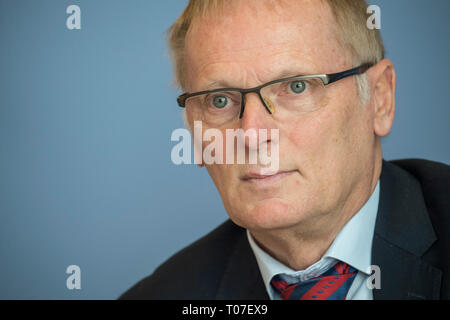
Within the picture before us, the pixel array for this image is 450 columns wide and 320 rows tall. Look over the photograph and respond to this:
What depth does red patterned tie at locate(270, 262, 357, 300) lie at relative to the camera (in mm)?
2049

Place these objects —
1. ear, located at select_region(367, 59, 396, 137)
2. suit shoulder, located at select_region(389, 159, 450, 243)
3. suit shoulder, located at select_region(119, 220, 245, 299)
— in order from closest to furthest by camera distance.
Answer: suit shoulder, located at select_region(389, 159, 450, 243), ear, located at select_region(367, 59, 396, 137), suit shoulder, located at select_region(119, 220, 245, 299)

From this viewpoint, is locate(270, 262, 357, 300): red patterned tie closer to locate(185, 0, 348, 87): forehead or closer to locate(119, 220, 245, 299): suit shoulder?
locate(119, 220, 245, 299): suit shoulder

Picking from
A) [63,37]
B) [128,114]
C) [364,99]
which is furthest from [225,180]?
[63,37]

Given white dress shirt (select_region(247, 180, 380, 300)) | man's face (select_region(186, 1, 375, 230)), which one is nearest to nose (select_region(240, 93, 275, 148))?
man's face (select_region(186, 1, 375, 230))

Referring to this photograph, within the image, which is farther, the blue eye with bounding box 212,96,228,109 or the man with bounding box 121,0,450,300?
the blue eye with bounding box 212,96,228,109

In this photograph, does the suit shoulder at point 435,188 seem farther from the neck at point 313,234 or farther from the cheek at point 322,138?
the cheek at point 322,138

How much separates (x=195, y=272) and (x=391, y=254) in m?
0.77

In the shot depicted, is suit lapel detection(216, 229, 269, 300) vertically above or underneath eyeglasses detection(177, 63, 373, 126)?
underneath

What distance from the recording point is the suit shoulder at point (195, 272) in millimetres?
2348

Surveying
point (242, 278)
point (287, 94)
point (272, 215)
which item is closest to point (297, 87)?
point (287, 94)

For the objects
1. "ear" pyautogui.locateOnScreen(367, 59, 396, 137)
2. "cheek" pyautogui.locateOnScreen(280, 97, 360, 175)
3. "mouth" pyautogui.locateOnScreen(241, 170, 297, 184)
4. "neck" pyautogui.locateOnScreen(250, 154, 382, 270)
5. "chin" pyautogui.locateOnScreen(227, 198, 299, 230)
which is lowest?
"neck" pyautogui.locateOnScreen(250, 154, 382, 270)

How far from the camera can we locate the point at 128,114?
321 cm

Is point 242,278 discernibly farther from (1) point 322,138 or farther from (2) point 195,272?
(1) point 322,138

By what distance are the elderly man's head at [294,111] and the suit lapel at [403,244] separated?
14cm
